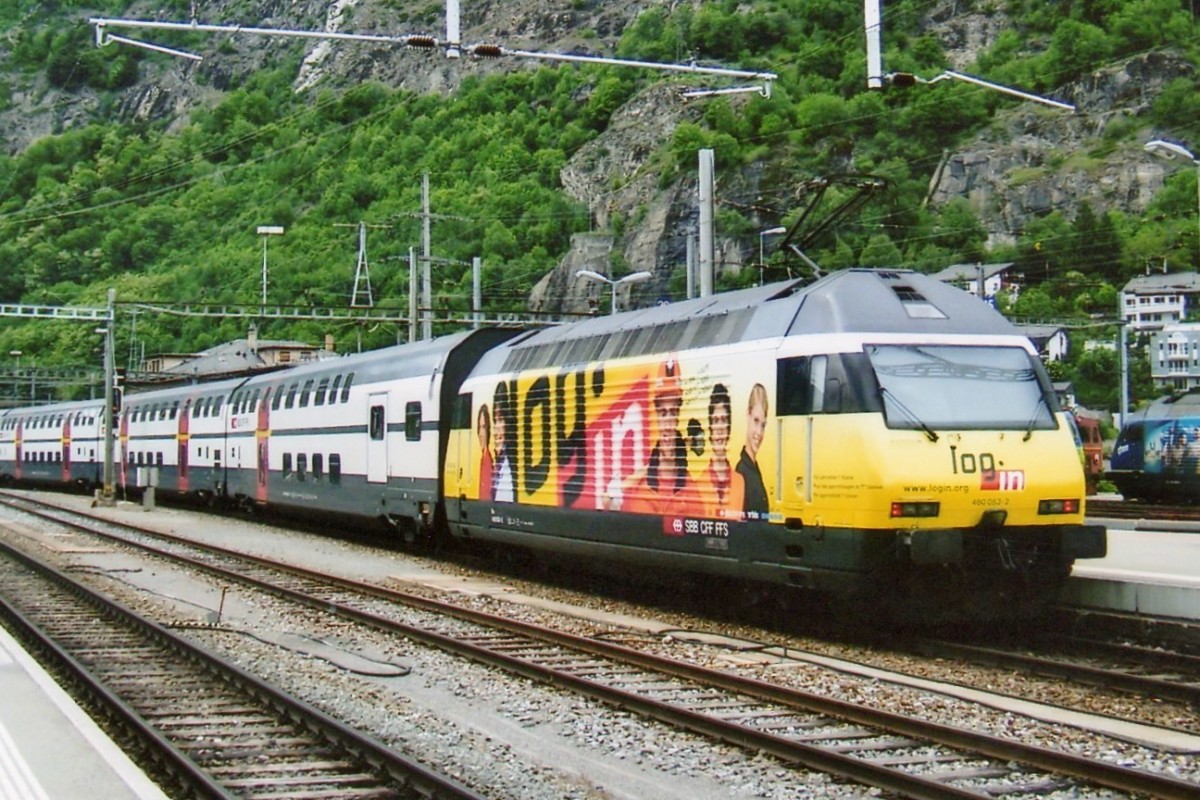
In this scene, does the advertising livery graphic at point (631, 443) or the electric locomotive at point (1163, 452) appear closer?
the advertising livery graphic at point (631, 443)

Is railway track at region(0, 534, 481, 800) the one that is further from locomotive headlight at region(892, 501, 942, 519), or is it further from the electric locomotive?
the electric locomotive

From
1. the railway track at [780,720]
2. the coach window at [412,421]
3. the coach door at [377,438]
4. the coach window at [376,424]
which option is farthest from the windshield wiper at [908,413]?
the coach window at [376,424]

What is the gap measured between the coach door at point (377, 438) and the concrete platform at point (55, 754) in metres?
13.4

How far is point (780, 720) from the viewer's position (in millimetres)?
→ 9688

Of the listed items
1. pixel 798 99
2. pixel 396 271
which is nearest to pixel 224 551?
pixel 396 271

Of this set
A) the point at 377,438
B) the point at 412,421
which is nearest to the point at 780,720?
the point at 412,421

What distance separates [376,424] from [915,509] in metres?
14.0

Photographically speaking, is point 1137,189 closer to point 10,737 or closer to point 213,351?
point 213,351

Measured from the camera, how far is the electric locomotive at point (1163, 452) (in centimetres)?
3694

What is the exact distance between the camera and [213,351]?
8469 centimetres

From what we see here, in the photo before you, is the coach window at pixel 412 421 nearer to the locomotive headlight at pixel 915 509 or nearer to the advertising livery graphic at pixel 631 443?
the advertising livery graphic at pixel 631 443

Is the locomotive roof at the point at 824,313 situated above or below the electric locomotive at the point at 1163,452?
above

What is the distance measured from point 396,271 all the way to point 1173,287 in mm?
47885

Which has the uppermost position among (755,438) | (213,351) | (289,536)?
(213,351)
